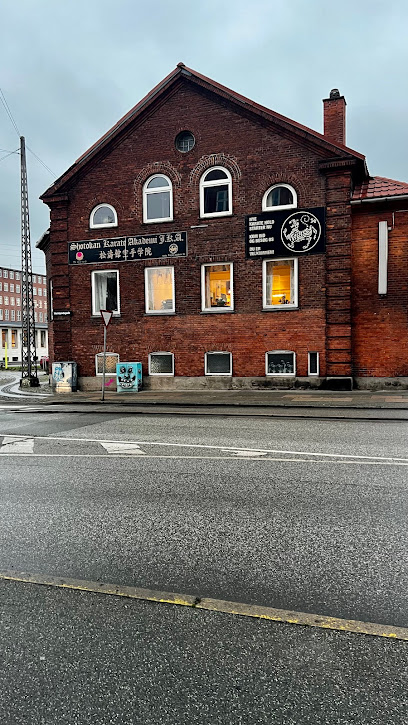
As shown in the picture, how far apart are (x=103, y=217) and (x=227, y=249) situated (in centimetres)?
547

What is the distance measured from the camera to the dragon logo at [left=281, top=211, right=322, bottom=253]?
1672 centimetres

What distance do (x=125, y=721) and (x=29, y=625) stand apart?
1014 mm

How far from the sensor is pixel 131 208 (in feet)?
62.7

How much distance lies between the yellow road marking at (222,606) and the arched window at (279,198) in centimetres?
1564

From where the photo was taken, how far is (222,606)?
3105 mm

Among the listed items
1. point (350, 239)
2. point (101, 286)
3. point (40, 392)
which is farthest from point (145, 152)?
point (40, 392)

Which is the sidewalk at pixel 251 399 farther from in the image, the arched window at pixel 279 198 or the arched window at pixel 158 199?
the arched window at pixel 158 199

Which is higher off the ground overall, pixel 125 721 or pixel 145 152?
→ pixel 145 152

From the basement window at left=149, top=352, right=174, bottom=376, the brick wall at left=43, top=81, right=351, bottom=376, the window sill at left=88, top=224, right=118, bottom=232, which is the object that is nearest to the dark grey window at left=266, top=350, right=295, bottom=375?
the brick wall at left=43, top=81, right=351, bottom=376

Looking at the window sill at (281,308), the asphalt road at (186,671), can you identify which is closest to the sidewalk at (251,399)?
the window sill at (281,308)

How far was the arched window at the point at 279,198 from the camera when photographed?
17094 mm

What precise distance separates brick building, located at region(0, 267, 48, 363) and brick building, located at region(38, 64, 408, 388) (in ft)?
201

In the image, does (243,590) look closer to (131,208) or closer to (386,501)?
(386,501)

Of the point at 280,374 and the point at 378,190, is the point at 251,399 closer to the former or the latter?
the point at 280,374
